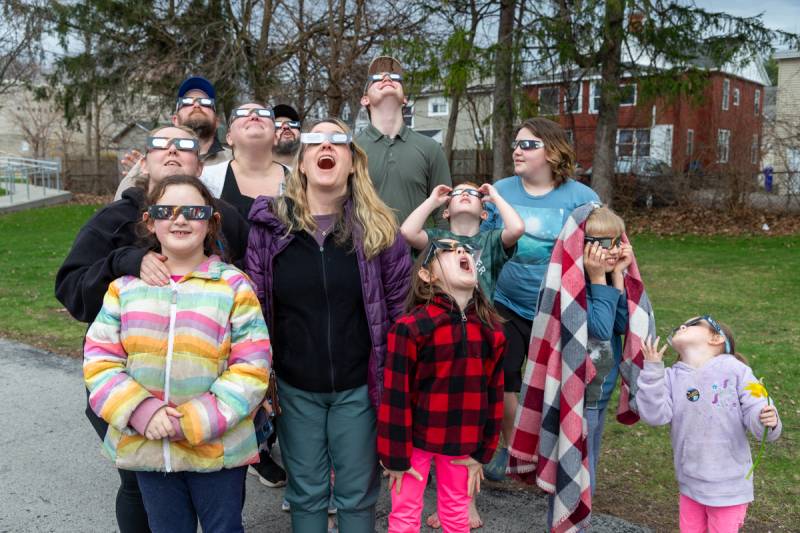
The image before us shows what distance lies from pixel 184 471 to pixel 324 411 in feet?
2.06

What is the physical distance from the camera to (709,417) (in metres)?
2.90

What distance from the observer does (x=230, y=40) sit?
18141mm

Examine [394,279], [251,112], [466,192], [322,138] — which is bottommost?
[394,279]

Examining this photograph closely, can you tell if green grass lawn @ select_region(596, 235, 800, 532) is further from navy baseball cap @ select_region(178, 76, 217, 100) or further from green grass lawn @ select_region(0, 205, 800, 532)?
navy baseball cap @ select_region(178, 76, 217, 100)

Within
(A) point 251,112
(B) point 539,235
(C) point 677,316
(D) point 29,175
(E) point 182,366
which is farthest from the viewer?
(D) point 29,175

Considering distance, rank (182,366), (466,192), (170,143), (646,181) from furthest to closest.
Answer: (646,181), (466,192), (170,143), (182,366)

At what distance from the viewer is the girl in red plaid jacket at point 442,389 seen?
2.98 m

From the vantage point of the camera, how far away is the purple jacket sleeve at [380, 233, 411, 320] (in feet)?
10.4

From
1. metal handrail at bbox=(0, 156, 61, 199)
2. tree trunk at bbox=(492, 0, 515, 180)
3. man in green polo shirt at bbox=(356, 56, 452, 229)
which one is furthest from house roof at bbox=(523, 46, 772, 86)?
metal handrail at bbox=(0, 156, 61, 199)

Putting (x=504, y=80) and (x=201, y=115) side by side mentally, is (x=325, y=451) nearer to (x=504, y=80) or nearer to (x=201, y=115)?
(x=201, y=115)

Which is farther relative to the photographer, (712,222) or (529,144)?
(712,222)

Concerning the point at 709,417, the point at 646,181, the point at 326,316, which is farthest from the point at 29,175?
the point at 709,417

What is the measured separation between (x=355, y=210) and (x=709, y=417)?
1.72 metres

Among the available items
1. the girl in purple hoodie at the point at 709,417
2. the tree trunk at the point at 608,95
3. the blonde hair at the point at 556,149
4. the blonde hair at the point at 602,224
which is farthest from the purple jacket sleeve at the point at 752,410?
the tree trunk at the point at 608,95
